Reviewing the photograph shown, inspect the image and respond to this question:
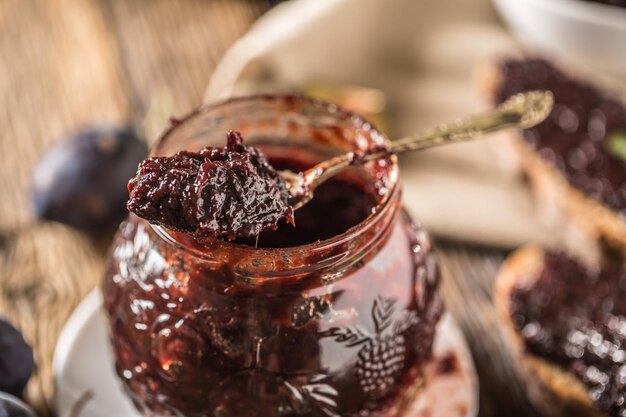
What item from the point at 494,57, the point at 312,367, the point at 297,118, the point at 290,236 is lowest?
the point at 494,57

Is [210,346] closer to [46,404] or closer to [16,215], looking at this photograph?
[46,404]

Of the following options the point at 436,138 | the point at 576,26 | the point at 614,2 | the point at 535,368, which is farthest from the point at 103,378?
the point at 614,2

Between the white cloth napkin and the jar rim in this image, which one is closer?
the jar rim

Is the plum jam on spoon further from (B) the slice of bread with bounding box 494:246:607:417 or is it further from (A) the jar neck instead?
(B) the slice of bread with bounding box 494:246:607:417

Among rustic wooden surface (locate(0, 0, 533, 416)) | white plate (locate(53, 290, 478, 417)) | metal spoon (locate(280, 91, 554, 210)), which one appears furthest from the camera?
rustic wooden surface (locate(0, 0, 533, 416))

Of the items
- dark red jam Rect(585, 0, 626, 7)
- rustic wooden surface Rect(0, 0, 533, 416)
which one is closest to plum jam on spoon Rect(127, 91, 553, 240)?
rustic wooden surface Rect(0, 0, 533, 416)

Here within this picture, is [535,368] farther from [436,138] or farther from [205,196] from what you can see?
[205,196]

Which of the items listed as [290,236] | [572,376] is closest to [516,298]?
[572,376]
